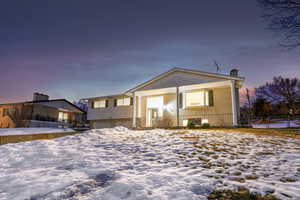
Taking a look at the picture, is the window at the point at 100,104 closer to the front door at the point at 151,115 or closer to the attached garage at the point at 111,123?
the attached garage at the point at 111,123

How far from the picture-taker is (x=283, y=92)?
29672mm

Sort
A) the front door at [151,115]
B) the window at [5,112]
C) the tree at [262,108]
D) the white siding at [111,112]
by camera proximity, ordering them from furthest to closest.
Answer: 1. the tree at [262,108]
2. the window at [5,112]
3. the white siding at [111,112]
4. the front door at [151,115]

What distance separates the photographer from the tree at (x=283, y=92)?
28020 mm

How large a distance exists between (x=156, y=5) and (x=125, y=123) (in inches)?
459

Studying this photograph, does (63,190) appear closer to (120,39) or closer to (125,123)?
(120,39)

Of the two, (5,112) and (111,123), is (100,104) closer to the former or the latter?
(111,123)

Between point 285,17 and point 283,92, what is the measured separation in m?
29.3

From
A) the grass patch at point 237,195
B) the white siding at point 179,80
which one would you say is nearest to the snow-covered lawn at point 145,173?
the grass patch at point 237,195

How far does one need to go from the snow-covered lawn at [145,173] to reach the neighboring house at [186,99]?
8.25 meters

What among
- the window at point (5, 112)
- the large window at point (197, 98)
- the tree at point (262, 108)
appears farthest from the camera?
the tree at point (262, 108)

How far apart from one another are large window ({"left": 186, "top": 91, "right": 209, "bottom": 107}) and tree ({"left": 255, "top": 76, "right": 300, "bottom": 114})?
2328cm

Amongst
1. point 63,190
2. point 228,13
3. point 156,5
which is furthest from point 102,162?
point 228,13

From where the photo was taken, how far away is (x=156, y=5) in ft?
38.8

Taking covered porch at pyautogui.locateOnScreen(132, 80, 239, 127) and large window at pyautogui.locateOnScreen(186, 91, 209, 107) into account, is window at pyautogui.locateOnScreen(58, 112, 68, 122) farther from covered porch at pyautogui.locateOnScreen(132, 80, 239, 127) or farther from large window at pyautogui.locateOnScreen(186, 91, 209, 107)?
large window at pyautogui.locateOnScreen(186, 91, 209, 107)
